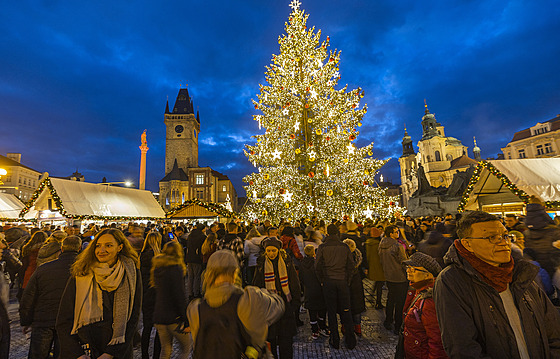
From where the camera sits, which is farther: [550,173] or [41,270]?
[550,173]

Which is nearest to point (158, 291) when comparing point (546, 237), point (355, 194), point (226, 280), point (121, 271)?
point (121, 271)

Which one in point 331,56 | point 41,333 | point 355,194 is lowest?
point 41,333

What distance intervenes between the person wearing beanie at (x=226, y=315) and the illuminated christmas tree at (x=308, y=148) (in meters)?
12.1

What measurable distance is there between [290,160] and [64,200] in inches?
519

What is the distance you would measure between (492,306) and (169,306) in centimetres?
360

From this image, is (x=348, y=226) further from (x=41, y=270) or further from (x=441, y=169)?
(x=441, y=169)

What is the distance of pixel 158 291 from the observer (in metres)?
3.77

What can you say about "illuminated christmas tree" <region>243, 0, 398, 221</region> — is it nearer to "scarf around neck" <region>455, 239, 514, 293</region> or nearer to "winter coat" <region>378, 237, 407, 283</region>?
"winter coat" <region>378, 237, 407, 283</region>

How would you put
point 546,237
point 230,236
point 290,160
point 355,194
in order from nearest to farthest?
1. point 546,237
2. point 230,236
3. point 355,194
4. point 290,160

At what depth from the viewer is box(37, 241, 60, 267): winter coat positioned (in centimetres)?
413

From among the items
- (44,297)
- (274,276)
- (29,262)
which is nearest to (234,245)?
(274,276)

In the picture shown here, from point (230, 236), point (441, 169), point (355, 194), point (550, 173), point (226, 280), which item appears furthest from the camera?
point (441, 169)

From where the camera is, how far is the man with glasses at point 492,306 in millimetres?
1749

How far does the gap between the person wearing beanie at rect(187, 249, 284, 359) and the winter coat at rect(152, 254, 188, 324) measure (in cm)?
161
